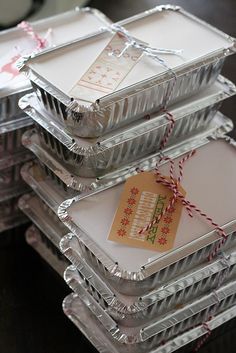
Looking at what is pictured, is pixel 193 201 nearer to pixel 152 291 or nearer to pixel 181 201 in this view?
pixel 181 201

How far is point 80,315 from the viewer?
1.14m

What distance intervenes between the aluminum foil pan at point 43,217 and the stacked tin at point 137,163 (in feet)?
0.23

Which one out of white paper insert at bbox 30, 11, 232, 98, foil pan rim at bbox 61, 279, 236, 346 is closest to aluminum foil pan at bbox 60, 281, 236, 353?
foil pan rim at bbox 61, 279, 236, 346

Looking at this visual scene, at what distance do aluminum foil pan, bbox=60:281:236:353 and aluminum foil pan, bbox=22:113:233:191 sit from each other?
0.17 meters

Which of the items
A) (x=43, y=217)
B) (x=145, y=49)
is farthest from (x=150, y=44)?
(x=43, y=217)

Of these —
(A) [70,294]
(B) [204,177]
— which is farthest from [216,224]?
(A) [70,294]

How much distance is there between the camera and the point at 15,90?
1.18 m

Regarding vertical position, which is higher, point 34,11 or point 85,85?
point 85,85

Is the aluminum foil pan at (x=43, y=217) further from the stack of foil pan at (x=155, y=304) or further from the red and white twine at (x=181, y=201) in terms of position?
the red and white twine at (x=181, y=201)

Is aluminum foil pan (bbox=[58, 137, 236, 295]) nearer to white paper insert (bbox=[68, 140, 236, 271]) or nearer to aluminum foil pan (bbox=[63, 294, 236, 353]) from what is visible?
white paper insert (bbox=[68, 140, 236, 271])

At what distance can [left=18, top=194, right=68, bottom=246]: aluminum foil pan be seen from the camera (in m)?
1.24

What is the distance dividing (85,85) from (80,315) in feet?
1.28

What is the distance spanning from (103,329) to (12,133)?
391mm

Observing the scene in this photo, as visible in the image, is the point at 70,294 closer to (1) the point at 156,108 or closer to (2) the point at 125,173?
(2) the point at 125,173
